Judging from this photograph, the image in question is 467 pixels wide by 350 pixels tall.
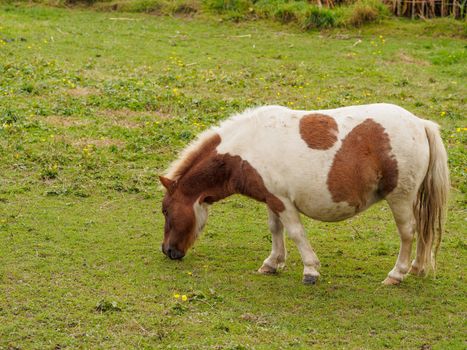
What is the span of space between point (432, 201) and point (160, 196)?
370cm

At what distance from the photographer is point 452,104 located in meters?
13.8

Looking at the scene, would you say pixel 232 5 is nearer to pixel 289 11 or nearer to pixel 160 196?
pixel 289 11

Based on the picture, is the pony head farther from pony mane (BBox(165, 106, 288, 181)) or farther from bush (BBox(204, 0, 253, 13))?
bush (BBox(204, 0, 253, 13))

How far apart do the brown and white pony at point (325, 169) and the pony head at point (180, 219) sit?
2 cm

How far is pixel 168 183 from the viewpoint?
835cm

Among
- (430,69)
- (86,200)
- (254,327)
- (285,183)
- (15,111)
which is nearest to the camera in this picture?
(254,327)

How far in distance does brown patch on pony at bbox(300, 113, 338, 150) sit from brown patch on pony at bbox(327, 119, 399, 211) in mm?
135

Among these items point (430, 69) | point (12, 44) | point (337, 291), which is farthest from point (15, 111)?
point (430, 69)

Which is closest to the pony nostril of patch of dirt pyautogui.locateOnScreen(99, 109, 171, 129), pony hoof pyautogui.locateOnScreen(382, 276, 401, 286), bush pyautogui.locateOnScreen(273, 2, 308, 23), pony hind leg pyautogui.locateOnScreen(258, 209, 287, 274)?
pony hind leg pyautogui.locateOnScreen(258, 209, 287, 274)

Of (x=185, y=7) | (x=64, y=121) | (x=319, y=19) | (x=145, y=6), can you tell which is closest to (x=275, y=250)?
(x=64, y=121)

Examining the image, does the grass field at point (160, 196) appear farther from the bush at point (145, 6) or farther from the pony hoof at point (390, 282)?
the bush at point (145, 6)

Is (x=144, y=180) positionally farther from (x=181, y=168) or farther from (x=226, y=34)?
(x=226, y=34)

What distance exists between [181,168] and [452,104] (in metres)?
7.01

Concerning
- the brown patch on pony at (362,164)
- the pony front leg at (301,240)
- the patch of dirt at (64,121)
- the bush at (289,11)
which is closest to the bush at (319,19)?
the bush at (289,11)
